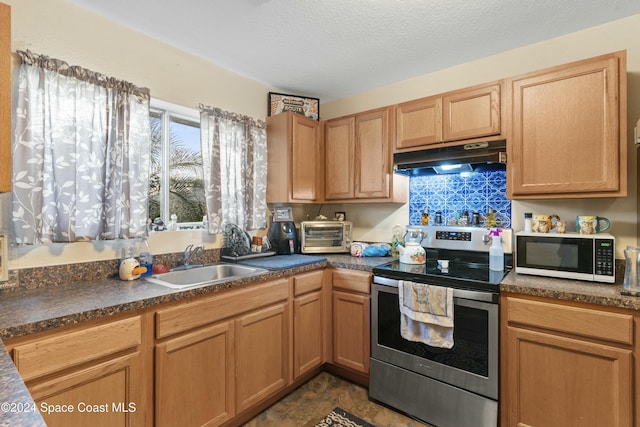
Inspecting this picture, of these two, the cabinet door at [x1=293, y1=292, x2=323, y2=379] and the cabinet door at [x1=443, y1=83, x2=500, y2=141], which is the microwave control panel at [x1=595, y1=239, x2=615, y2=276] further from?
the cabinet door at [x1=293, y1=292, x2=323, y2=379]

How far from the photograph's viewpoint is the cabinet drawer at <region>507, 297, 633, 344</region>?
1432mm

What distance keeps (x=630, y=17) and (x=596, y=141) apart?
84cm

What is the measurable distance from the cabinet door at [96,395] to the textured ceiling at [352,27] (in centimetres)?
185

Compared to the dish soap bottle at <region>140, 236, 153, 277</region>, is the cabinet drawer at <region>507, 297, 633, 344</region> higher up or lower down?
lower down

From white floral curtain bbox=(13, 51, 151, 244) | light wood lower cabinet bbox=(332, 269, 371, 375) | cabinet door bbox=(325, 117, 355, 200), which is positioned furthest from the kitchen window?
light wood lower cabinet bbox=(332, 269, 371, 375)

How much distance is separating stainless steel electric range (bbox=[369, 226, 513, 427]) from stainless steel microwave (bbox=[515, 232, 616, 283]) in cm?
19

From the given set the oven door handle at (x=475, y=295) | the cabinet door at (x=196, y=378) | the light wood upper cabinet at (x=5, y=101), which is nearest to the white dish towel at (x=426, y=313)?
the oven door handle at (x=475, y=295)

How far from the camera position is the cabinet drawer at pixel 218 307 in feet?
4.91

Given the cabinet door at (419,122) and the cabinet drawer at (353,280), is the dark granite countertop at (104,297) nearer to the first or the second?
the cabinet drawer at (353,280)

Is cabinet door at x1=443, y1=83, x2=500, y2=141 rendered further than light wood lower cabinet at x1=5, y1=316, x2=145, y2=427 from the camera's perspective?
Yes

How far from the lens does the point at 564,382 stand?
5.11 ft

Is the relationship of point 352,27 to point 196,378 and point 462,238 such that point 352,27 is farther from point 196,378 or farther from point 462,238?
point 196,378

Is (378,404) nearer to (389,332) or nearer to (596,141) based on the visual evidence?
(389,332)

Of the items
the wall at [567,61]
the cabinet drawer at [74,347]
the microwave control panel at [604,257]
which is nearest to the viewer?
the cabinet drawer at [74,347]
